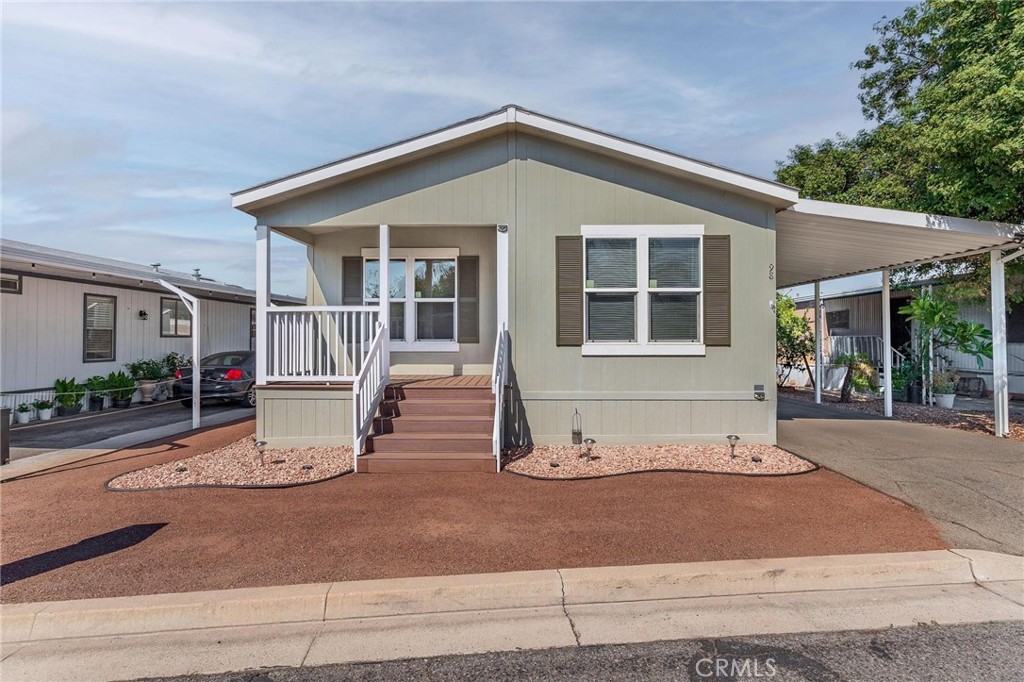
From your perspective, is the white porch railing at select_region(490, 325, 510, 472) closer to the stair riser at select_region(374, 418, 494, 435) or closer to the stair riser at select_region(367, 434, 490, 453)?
the stair riser at select_region(374, 418, 494, 435)

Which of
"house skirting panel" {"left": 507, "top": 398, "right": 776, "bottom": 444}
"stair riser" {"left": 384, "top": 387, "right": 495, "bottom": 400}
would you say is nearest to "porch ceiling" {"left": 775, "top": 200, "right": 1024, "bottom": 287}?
"house skirting panel" {"left": 507, "top": 398, "right": 776, "bottom": 444}

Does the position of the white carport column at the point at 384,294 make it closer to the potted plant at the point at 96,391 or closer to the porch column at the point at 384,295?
the porch column at the point at 384,295

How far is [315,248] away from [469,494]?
5362 mm

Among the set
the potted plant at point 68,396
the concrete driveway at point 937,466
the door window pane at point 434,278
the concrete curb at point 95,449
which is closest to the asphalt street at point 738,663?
the concrete driveway at point 937,466

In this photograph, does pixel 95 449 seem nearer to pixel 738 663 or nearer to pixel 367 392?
pixel 367 392

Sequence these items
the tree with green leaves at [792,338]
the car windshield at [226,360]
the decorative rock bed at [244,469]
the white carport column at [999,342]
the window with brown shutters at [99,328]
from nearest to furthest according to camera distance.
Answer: the decorative rock bed at [244,469]
the white carport column at [999,342]
the window with brown shutters at [99,328]
the car windshield at [226,360]
the tree with green leaves at [792,338]

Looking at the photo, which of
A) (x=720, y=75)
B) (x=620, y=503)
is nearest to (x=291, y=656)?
(x=620, y=503)

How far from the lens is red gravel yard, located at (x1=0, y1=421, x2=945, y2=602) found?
11.5ft

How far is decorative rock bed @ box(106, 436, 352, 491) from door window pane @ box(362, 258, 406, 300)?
8.81 ft

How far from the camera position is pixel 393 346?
836 centimetres

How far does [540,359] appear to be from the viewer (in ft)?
23.2

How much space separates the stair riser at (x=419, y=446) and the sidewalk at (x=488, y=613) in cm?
280

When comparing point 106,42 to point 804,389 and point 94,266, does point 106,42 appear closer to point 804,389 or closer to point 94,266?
point 94,266

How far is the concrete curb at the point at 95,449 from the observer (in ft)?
20.7
